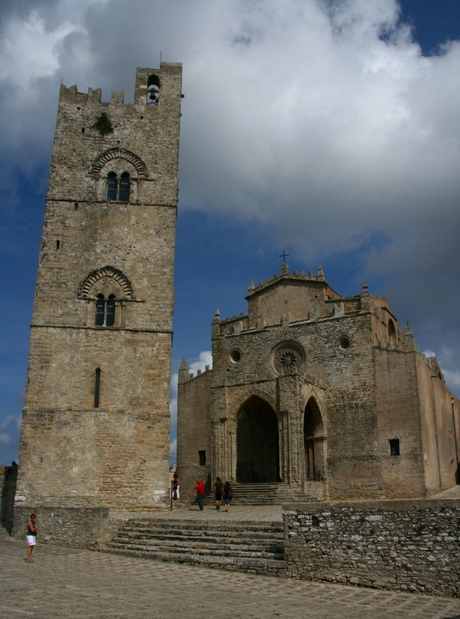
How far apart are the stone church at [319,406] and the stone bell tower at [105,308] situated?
30.0 ft

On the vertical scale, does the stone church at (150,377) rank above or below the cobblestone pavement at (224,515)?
above

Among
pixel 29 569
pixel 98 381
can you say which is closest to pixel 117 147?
pixel 98 381

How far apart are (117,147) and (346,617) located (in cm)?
1818

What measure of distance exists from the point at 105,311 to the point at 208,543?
958 cm

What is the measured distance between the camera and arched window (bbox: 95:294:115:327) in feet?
67.1

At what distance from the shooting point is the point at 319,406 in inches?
1128

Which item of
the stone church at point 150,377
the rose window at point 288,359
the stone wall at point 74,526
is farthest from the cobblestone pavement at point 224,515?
the rose window at point 288,359

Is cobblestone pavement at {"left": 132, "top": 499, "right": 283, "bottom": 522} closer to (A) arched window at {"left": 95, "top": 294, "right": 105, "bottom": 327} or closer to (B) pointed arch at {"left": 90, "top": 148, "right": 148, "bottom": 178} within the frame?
(A) arched window at {"left": 95, "top": 294, "right": 105, "bottom": 327}

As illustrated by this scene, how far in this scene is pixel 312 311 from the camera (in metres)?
30.5

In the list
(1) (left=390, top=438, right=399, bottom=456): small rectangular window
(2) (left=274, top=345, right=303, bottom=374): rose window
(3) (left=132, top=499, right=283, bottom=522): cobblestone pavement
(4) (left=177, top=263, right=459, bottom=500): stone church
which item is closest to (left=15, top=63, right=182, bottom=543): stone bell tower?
(3) (left=132, top=499, right=283, bottom=522): cobblestone pavement

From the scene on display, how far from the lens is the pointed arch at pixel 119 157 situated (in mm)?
21781

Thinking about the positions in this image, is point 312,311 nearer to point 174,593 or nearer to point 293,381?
point 293,381

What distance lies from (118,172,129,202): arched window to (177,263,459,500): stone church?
11480 millimetres

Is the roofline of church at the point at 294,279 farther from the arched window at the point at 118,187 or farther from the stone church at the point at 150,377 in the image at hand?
the arched window at the point at 118,187
